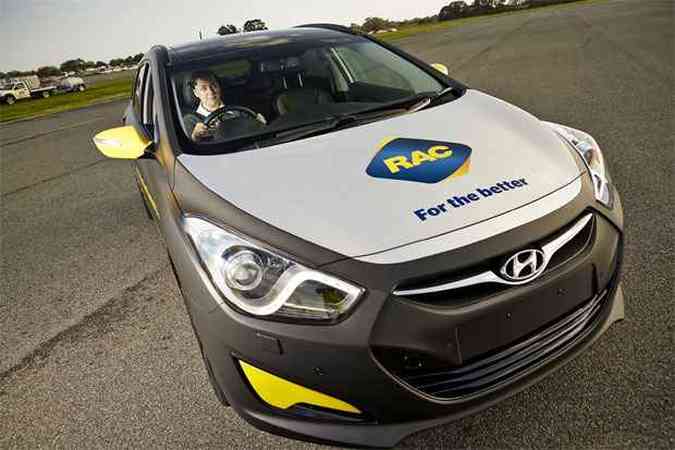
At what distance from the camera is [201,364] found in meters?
2.39

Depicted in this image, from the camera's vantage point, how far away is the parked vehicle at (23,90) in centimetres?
3385

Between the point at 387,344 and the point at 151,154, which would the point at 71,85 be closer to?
the point at 151,154

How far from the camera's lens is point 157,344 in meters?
2.60

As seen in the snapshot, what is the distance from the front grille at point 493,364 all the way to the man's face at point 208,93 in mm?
1921

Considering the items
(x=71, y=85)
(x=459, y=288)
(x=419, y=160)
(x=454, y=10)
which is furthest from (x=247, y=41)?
(x=454, y=10)

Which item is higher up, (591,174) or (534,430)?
(591,174)

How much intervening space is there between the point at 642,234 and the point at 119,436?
9.95 feet

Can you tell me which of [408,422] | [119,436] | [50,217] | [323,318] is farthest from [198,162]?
[50,217]

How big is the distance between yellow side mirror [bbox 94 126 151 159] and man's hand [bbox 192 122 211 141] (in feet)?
0.95

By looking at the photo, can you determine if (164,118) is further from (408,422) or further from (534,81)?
(534,81)

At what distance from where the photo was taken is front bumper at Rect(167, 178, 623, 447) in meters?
1.45

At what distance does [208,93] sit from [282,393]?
1.93 meters

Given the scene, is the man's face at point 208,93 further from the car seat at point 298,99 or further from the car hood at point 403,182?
the car hood at point 403,182

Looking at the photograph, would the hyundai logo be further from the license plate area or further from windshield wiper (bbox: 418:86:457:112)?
windshield wiper (bbox: 418:86:457:112)
